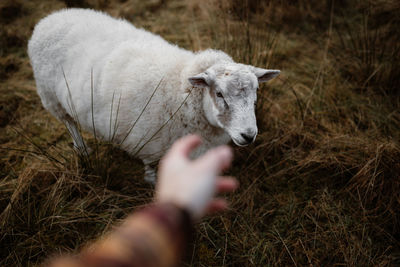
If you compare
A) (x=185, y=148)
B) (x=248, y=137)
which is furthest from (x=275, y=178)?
(x=185, y=148)

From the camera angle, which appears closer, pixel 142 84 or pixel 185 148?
pixel 185 148

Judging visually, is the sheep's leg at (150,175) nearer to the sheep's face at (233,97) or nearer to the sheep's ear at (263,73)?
the sheep's face at (233,97)

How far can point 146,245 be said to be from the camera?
47 cm

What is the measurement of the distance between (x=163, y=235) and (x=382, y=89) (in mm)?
4068

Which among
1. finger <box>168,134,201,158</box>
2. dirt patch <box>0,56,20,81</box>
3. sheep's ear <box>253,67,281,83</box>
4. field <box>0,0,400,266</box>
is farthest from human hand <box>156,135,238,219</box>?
dirt patch <box>0,56,20,81</box>

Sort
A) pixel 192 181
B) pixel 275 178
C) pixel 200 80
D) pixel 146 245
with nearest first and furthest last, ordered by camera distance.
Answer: pixel 146 245
pixel 192 181
pixel 200 80
pixel 275 178

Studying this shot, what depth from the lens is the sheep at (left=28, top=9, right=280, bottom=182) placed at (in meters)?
2.06

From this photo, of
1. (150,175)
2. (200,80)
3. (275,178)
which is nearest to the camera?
(200,80)

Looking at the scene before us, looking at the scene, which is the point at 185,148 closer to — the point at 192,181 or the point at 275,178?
the point at 192,181

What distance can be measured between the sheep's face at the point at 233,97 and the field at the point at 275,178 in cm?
80

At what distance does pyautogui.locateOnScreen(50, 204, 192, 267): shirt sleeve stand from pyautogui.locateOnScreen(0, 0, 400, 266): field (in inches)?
57.4

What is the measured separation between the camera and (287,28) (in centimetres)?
540

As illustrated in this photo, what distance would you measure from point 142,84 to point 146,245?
6.41 ft

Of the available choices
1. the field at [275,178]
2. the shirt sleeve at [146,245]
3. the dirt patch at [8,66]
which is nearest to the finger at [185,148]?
the shirt sleeve at [146,245]
